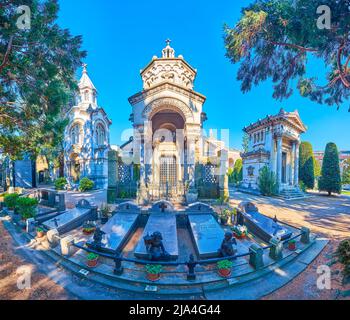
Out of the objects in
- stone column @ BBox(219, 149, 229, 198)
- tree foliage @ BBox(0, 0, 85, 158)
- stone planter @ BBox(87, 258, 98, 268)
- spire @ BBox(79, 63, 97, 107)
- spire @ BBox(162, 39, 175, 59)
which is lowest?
stone planter @ BBox(87, 258, 98, 268)

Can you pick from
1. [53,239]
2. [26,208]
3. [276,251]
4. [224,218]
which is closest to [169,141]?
[224,218]

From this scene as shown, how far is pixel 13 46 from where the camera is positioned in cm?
651

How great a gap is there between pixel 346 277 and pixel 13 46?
1349cm

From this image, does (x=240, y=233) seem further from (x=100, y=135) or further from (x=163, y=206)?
(x=100, y=135)

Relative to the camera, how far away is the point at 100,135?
1024 inches

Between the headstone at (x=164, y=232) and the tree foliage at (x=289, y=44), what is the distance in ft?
29.2

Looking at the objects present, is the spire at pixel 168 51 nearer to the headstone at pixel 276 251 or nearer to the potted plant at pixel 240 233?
the potted plant at pixel 240 233

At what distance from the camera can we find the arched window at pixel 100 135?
25.2 metres

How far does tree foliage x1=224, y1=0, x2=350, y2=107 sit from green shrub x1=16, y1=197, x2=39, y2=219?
1373 cm

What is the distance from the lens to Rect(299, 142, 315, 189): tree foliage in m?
23.8

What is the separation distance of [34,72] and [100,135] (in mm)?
19514

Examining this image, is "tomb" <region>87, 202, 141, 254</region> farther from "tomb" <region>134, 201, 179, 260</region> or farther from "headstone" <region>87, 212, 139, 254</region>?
"tomb" <region>134, 201, 179, 260</region>

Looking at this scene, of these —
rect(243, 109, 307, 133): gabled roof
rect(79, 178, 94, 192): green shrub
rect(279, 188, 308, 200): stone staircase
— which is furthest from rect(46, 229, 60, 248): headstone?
rect(243, 109, 307, 133): gabled roof
